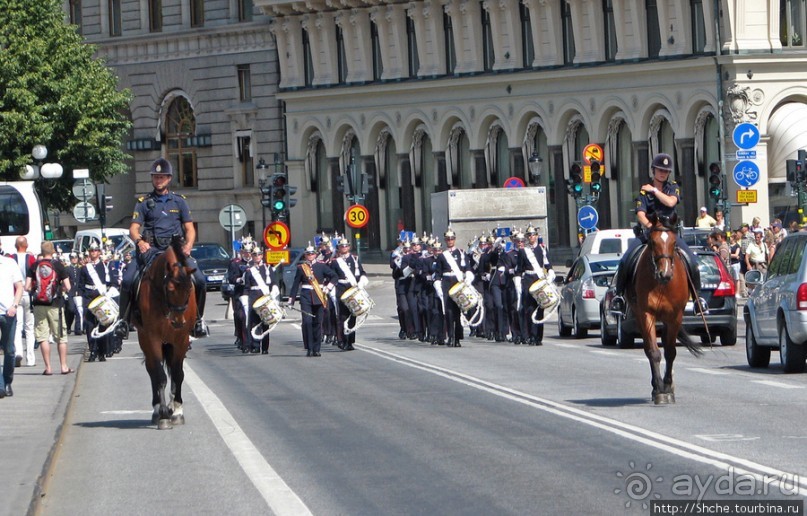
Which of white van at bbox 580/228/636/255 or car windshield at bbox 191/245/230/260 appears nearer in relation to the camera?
white van at bbox 580/228/636/255

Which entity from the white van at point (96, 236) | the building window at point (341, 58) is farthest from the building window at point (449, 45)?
the white van at point (96, 236)

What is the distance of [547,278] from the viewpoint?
32.6m

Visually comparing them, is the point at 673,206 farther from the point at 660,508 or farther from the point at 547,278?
the point at 547,278

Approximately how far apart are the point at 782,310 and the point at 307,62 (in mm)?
54752

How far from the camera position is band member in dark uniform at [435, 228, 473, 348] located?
32906mm

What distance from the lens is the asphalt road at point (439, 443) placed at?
39.8ft

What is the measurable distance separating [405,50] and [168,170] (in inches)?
2113

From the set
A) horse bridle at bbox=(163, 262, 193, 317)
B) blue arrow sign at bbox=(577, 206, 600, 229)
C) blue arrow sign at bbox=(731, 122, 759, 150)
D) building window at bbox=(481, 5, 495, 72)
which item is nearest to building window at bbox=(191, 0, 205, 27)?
building window at bbox=(481, 5, 495, 72)

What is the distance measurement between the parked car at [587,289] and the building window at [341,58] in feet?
131

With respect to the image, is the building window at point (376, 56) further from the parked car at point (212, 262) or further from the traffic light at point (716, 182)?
the traffic light at point (716, 182)

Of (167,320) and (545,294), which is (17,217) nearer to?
(545,294)

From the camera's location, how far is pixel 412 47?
70.9 meters

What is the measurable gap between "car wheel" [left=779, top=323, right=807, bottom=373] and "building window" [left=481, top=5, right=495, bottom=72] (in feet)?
148

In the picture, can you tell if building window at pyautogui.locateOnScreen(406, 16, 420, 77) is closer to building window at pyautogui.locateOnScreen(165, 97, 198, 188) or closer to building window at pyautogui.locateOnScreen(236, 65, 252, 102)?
building window at pyautogui.locateOnScreen(236, 65, 252, 102)
